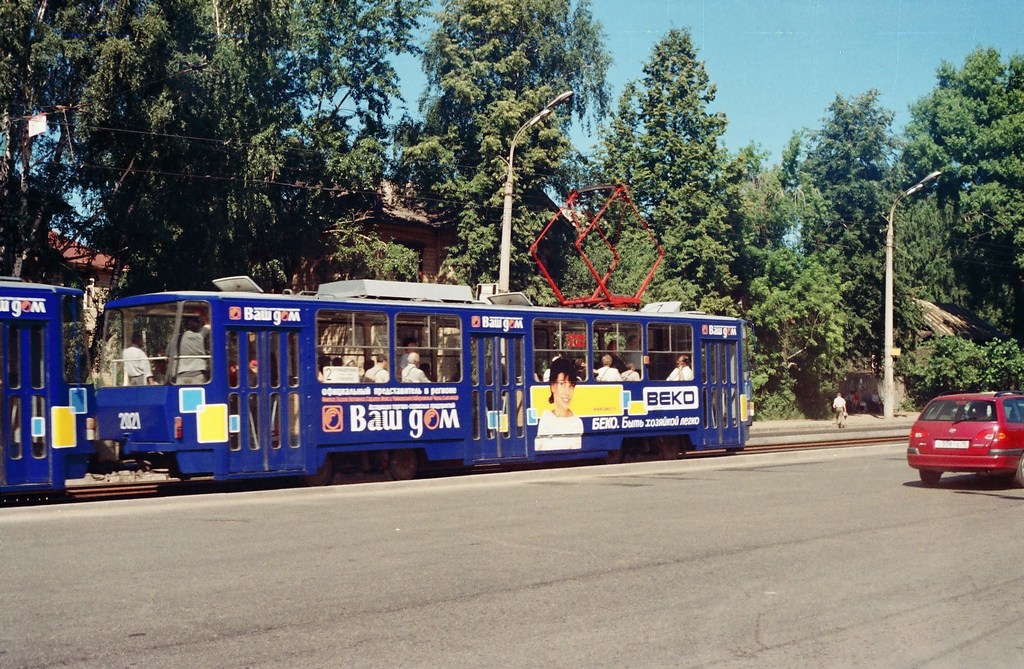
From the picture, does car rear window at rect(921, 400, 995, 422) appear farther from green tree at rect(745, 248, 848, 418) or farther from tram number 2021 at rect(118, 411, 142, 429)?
green tree at rect(745, 248, 848, 418)

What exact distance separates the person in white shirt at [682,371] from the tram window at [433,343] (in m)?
5.73

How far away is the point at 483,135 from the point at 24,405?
30.1 m

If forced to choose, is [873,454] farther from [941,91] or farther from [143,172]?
[941,91]

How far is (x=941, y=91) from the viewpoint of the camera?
65.7 meters

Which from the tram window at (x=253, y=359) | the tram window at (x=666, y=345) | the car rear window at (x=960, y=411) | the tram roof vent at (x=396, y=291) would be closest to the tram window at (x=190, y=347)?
the tram window at (x=253, y=359)

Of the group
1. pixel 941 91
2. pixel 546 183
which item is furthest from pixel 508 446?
pixel 941 91

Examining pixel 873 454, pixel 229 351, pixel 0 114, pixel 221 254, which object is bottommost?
pixel 873 454

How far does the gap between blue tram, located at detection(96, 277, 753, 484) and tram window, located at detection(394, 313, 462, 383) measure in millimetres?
28

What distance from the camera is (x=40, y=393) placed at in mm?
15297

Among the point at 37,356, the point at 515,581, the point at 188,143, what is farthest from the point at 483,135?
the point at 515,581

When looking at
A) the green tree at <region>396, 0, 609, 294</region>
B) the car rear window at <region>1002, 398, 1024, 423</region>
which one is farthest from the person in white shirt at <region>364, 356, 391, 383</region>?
the green tree at <region>396, 0, 609, 294</region>

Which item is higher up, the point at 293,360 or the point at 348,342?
the point at 348,342

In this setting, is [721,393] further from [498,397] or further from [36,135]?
[36,135]

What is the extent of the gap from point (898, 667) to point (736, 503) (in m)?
8.49
